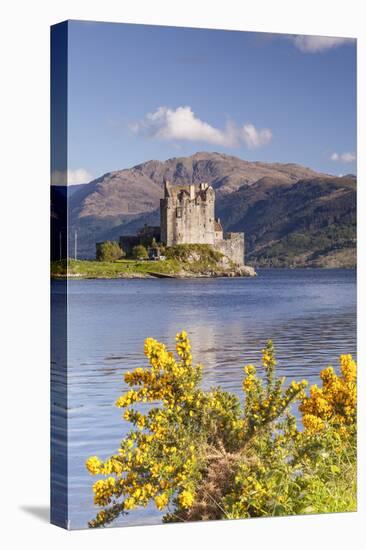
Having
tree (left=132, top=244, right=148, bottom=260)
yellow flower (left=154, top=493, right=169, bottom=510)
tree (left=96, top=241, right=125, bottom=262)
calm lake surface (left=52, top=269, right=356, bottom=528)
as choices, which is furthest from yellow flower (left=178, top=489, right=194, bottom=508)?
tree (left=132, top=244, right=148, bottom=260)

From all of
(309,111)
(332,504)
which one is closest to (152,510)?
(332,504)

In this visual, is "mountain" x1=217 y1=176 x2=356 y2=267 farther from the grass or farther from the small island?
the grass

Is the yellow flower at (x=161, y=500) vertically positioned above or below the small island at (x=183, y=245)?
below

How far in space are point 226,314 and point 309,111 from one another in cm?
233

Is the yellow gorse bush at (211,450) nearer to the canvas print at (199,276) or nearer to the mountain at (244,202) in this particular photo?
the canvas print at (199,276)

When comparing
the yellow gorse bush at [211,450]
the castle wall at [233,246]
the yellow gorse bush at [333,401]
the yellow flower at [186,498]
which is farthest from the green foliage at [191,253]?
the yellow flower at [186,498]

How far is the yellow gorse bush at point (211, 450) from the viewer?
12789 millimetres

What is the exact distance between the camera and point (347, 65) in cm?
1429

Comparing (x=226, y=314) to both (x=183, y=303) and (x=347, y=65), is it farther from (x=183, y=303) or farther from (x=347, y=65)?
(x=347, y=65)

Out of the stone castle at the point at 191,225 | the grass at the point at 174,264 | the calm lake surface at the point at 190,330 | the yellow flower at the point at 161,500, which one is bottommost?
the yellow flower at the point at 161,500

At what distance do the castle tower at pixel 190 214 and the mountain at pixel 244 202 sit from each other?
10 cm

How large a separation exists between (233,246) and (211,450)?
221 cm

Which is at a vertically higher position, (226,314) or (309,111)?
(309,111)

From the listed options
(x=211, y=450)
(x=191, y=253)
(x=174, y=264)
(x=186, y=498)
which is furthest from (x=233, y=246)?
(x=186, y=498)
